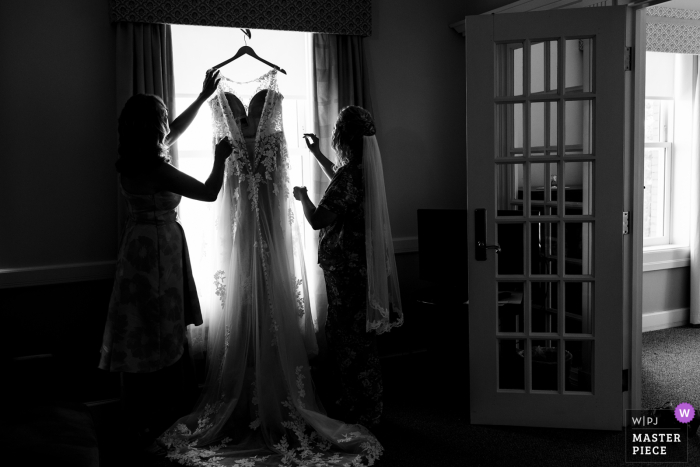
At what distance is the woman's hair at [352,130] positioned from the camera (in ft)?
9.93

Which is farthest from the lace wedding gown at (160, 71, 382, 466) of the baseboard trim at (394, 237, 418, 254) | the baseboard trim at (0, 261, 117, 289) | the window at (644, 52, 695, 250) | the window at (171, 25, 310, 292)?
the window at (644, 52, 695, 250)

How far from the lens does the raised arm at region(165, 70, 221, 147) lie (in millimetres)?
3053

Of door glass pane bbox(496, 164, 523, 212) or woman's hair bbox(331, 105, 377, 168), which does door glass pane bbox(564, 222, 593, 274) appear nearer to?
door glass pane bbox(496, 164, 523, 212)

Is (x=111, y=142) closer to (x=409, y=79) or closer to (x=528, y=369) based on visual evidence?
(x=409, y=79)

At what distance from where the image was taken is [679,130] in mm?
5258

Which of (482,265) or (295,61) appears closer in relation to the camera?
(482,265)

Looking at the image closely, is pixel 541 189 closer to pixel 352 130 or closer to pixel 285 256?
pixel 352 130

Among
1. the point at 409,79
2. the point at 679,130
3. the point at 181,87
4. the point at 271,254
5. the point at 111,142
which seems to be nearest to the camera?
the point at 271,254

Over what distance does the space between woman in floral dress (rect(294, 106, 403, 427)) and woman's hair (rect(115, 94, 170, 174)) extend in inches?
29.1

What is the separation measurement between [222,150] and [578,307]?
6.96 ft

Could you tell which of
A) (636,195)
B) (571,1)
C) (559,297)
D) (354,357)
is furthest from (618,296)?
(571,1)

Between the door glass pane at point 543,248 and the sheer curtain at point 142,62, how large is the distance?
2084 millimetres

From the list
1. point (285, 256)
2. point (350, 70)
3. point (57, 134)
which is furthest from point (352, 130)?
point (57, 134)

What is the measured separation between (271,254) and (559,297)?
4.81 feet
